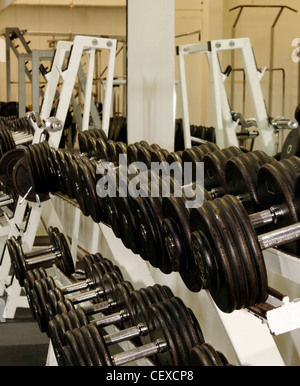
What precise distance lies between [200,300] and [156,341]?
0.73 metres

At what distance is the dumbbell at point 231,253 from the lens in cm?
126

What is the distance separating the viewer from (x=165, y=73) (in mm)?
3432

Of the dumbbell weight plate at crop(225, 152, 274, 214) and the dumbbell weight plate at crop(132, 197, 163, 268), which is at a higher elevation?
the dumbbell weight plate at crop(225, 152, 274, 214)

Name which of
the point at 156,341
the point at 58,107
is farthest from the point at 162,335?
the point at 58,107

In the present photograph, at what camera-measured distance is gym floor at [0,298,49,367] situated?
2871 millimetres

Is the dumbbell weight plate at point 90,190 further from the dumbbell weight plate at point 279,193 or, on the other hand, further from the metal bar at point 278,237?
the metal bar at point 278,237

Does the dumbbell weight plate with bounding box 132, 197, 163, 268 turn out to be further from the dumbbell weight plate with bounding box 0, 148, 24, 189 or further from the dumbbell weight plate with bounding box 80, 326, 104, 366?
the dumbbell weight plate with bounding box 0, 148, 24, 189

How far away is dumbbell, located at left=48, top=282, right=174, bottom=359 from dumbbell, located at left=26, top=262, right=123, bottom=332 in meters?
0.11

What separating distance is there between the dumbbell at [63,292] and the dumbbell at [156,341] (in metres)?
0.38

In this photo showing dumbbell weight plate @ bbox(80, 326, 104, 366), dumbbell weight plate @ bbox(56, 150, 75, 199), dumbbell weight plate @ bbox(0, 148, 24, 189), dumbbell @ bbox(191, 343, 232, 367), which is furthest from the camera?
dumbbell weight plate @ bbox(0, 148, 24, 189)

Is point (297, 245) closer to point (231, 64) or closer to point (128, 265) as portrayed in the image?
point (128, 265)

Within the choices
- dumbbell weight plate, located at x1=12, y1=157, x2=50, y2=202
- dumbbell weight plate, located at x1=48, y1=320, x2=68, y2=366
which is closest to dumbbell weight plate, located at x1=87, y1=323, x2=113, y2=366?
dumbbell weight plate, located at x1=48, y1=320, x2=68, y2=366

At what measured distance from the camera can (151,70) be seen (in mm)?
3500
